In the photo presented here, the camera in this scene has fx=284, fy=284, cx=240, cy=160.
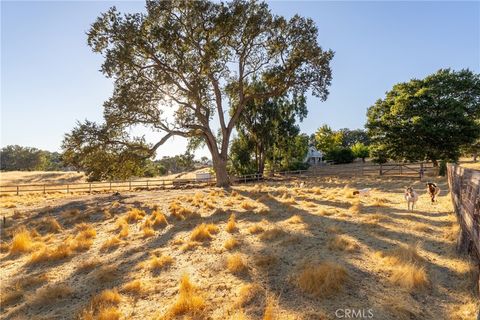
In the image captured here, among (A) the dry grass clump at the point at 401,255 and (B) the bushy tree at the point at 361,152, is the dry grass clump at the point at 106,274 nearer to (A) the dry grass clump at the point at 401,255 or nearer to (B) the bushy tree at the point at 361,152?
(A) the dry grass clump at the point at 401,255

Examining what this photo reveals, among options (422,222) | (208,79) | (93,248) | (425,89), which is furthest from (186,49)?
(425,89)

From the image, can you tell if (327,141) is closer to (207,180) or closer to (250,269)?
(207,180)

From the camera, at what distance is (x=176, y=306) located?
534 cm

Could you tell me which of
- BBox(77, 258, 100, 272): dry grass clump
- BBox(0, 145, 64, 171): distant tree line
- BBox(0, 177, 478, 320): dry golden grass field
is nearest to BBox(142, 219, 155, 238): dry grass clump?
BBox(0, 177, 478, 320): dry golden grass field

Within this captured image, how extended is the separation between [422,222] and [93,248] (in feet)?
37.0

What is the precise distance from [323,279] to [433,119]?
96.1 feet

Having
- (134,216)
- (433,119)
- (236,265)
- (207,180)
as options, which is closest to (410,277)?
(236,265)

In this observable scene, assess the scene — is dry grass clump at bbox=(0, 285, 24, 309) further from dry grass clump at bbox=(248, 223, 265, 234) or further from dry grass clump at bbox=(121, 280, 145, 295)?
dry grass clump at bbox=(248, 223, 265, 234)

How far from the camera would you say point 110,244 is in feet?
32.3

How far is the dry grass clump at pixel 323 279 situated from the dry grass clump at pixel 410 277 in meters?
0.96

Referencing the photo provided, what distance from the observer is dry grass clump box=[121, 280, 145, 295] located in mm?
6365

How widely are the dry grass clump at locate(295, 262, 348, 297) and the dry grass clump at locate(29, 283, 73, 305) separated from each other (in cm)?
534

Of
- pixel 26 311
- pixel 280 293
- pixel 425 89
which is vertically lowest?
pixel 26 311

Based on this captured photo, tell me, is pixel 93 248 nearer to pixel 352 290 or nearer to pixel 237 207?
pixel 237 207
